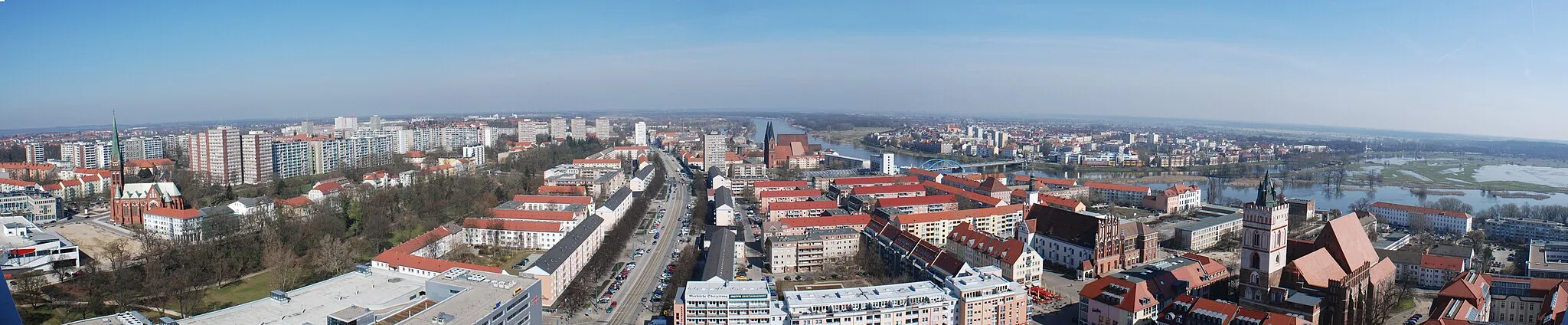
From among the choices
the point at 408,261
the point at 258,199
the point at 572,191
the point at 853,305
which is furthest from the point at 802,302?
the point at 258,199

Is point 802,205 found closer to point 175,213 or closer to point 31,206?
point 175,213

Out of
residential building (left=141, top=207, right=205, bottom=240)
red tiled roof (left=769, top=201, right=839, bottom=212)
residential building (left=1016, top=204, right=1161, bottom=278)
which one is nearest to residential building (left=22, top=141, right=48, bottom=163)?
residential building (left=141, top=207, right=205, bottom=240)

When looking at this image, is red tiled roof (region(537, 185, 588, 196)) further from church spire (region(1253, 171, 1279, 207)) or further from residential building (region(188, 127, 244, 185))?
church spire (region(1253, 171, 1279, 207))

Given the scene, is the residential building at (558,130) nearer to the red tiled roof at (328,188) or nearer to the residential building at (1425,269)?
the red tiled roof at (328,188)

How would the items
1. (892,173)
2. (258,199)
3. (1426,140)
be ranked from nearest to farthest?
(258,199) < (892,173) < (1426,140)

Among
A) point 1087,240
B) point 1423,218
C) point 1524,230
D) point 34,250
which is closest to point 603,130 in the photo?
point 34,250

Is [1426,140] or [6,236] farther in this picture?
[1426,140]

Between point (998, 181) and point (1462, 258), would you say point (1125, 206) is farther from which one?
point (1462, 258)

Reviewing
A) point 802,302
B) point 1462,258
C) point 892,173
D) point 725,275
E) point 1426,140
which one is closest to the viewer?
point 802,302
